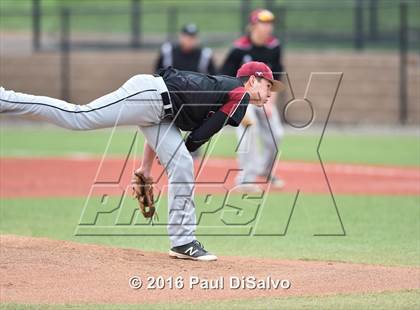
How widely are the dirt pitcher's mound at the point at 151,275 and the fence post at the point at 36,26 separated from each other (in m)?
22.8

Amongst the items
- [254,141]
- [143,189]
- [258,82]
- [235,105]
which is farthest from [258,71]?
[254,141]

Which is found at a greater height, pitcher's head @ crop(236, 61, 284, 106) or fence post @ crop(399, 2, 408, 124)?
pitcher's head @ crop(236, 61, 284, 106)

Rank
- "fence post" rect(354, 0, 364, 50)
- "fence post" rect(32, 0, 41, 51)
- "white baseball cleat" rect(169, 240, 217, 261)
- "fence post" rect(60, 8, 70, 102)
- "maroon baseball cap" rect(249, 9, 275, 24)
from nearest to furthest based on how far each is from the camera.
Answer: "white baseball cleat" rect(169, 240, 217, 261), "maroon baseball cap" rect(249, 9, 275, 24), "fence post" rect(354, 0, 364, 50), "fence post" rect(60, 8, 70, 102), "fence post" rect(32, 0, 41, 51)

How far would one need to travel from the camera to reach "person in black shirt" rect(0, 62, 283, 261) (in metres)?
8.23

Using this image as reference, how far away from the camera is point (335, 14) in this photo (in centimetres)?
2814

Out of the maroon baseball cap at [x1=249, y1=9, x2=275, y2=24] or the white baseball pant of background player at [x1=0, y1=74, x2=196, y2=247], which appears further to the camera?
the maroon baseball cap at [x1=249, y1=9, x2=275, y2=24]

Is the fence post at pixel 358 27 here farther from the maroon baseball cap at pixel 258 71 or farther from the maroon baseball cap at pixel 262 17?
the maroon baseball cap at pixel 258 71

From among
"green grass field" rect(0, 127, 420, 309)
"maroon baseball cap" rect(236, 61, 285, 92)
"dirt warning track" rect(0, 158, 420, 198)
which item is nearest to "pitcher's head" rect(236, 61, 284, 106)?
"maroon baseball cap" rect(236, 61, 285, 92)

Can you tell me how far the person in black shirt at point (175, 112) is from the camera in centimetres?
823

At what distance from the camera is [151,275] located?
7.74 meters

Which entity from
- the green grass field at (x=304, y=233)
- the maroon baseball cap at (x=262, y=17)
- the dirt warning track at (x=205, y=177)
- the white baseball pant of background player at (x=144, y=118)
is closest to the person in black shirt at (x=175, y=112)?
the white baseball pant of background player at (x=144, y=118)

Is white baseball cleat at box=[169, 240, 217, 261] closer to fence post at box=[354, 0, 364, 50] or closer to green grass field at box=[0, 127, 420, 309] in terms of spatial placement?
green grass field at box=[0, 127, 420, 309]

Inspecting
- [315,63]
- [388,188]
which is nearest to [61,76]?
[315,63]

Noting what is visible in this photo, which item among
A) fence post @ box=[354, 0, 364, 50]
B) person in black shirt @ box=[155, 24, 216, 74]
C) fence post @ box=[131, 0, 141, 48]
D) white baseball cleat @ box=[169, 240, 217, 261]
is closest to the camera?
white baseball cleat @ box=[169, 240, 217, 261]
